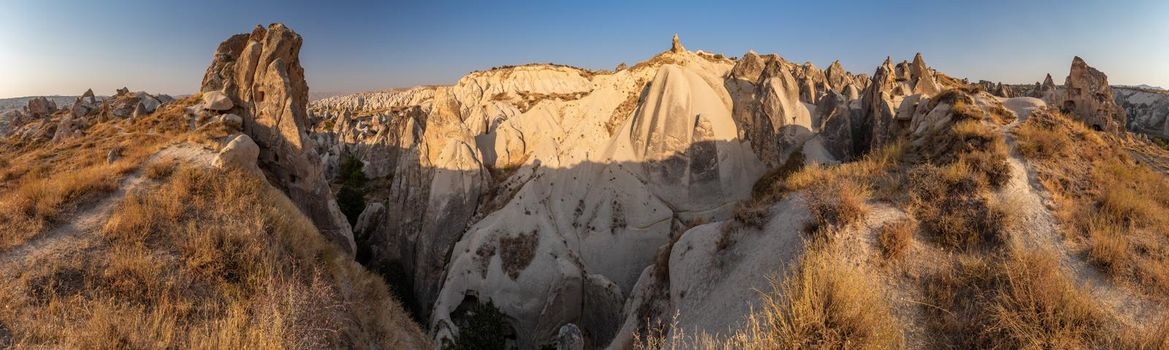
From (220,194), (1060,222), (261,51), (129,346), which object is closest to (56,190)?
(220,194)

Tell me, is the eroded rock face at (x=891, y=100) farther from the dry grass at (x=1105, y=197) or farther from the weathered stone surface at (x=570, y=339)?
the weathered stone surface at (x=570, y=339)

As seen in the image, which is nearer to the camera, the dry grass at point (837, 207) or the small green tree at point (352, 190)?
the dry grass at point (837, 207)

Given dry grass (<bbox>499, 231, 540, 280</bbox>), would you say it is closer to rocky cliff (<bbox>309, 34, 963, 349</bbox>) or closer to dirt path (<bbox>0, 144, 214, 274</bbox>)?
rocky cliff (<bbox>309, 34, 963, 349</bbox>)

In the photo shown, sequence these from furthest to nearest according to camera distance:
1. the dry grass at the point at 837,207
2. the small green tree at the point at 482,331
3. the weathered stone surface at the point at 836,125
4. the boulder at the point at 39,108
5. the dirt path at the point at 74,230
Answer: the boulder at the point at 39,108, the weathered stone surface at the point at 836,125, the small green tree at the point at 482,331, the dry grass at the point at 837,207, the dirt path at the point at 74,230

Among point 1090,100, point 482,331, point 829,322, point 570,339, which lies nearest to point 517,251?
point 482,331

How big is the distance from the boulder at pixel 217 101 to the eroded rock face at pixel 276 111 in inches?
0.9

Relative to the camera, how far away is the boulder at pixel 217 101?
13294 millimetres

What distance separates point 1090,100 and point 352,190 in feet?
109

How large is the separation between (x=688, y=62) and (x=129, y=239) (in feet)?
70.2

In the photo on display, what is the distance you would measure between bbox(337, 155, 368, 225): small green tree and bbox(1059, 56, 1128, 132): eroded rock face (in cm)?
2575

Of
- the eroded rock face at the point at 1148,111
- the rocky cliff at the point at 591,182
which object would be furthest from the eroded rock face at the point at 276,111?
the eroded rock face at the point at 1148,111

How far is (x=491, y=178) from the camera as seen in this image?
21.4 metres

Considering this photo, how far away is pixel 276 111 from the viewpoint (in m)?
14.2

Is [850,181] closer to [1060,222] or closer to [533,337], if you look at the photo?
[1060,222]
